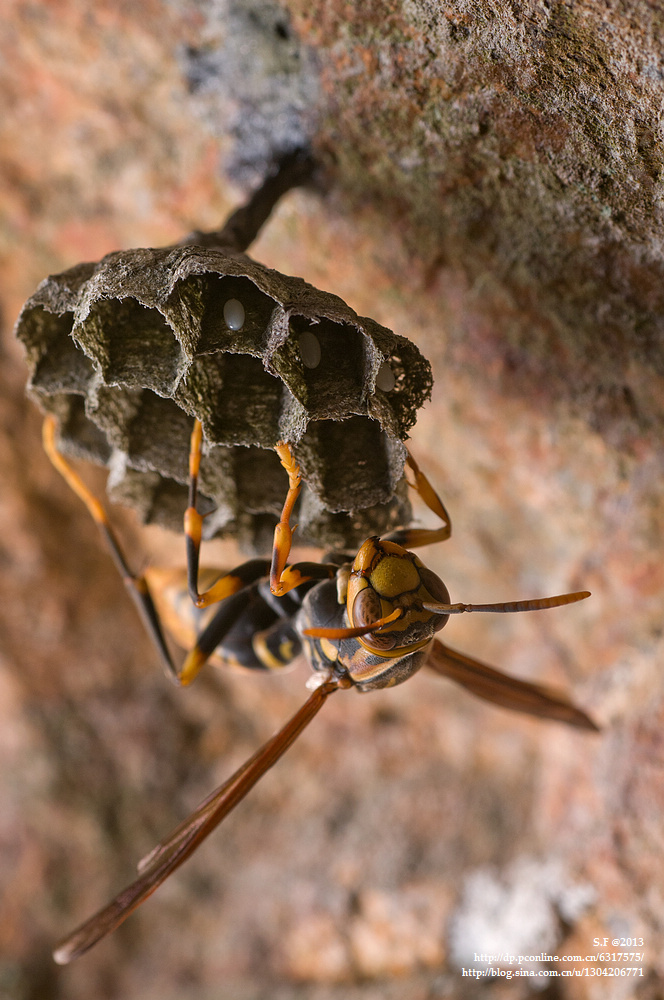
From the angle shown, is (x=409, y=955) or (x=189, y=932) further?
(x=189, y=932)

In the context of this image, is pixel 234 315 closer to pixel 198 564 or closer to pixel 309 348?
pixel 309 348

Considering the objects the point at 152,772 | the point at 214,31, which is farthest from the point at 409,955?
the point at 214,31

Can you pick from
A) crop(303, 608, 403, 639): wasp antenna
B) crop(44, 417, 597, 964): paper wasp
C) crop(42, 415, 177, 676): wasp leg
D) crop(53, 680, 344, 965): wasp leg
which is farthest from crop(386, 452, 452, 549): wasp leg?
crop(42, 415, 177, 676): wasp leg

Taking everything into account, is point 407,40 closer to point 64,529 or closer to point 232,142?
point 232,142

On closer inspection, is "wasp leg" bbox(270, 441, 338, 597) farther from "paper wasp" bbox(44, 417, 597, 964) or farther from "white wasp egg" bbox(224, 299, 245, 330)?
"white wasp egg" bbox(224, 299, 245, 330)

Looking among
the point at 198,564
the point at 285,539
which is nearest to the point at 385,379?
the point at 285,539

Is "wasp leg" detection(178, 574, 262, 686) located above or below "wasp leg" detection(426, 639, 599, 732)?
above
